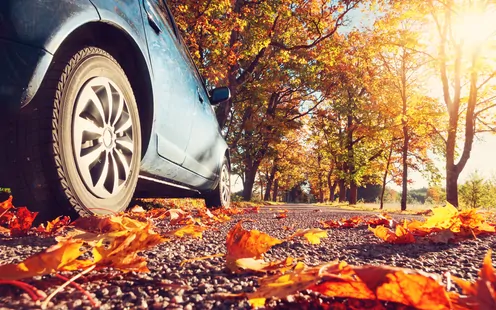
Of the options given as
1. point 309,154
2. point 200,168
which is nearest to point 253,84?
point 200,168

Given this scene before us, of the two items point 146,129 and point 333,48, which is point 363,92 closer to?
point 333,48

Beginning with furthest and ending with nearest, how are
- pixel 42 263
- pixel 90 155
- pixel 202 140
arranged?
pixel 202 140 → pixel 90 155 → pixel 42 263

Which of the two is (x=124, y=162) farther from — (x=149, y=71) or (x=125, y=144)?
(x=149, y=71)

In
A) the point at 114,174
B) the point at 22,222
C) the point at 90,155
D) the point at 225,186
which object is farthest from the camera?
the point at 225,186

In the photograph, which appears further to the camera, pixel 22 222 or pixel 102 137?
pixel 102 137

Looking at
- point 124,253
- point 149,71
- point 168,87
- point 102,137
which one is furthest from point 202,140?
point 124,253

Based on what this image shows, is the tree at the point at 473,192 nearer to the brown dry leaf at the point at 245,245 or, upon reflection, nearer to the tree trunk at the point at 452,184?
the tree trunk at the point at 452,184

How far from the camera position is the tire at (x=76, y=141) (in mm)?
1907

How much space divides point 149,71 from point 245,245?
1.84 m

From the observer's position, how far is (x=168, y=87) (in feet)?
9.88

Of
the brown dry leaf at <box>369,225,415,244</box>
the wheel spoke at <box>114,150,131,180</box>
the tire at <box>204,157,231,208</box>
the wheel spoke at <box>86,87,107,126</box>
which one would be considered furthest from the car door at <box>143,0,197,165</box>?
the tire at <box>204,157,231,208</box>

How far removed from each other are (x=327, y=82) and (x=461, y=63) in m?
8.95

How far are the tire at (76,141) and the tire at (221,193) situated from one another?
346 cm

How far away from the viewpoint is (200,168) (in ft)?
15.0
